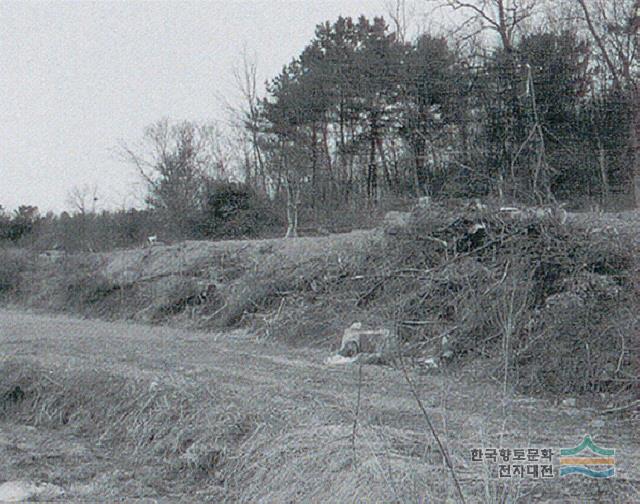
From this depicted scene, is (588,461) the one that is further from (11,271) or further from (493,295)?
(11,271)

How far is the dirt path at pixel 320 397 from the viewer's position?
6.45 metres

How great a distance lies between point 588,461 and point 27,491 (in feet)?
16.7

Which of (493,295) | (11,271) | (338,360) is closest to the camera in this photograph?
(493,295)

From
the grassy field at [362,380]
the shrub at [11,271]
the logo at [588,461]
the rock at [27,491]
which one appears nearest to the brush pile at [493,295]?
the grassy field at [362,380]

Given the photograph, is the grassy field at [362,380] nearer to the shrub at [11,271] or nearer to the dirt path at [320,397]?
the dirt path at [320,397]

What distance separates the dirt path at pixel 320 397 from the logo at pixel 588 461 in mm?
109

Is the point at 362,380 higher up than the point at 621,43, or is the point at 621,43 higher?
the point at 621,43

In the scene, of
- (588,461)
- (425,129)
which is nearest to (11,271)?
(425,129)

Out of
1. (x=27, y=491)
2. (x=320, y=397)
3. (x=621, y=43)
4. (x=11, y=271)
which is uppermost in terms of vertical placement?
(x=621, y=43)

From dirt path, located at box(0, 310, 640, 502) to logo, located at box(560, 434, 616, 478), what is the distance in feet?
0.36

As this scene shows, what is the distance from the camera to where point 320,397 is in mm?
8375

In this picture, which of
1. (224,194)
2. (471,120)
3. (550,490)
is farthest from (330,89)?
(550,490)

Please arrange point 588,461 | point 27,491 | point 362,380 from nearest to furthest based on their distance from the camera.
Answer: point 588,461 → point 27,491 → point 362,380

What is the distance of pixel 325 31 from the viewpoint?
30438 millimetres
